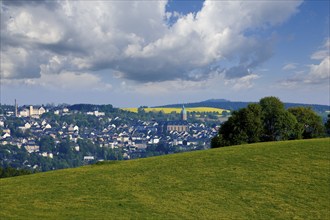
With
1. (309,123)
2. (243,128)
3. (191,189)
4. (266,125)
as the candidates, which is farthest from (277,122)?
(191,189)

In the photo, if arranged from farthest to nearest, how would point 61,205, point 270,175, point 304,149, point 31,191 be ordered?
point 304,149, point 270,175, point 31,191, point 61,205

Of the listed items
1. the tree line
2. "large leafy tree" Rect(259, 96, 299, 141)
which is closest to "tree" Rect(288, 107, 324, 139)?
the tree line

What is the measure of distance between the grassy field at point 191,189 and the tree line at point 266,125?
3005 centimetres

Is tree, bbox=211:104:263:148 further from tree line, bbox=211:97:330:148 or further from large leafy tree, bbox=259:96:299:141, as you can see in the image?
large leafy tree, bbox=259:96:299:141

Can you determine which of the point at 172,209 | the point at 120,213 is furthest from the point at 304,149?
the point at 120,213

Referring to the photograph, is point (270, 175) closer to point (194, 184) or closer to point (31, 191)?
point (194, 184)

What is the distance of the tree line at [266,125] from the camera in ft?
261

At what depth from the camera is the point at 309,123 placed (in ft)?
297

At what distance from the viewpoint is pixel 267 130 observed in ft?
277

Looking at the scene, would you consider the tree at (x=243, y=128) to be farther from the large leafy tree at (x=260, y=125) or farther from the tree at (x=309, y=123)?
the tree at (x=309, y=123)

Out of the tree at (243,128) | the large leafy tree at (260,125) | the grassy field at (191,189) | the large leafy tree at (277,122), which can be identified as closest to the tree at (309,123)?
the large leafy tree at (260,125)

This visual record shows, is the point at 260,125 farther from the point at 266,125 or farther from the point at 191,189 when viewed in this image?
the point at 191,189

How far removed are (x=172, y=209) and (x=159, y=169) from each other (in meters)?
13.7

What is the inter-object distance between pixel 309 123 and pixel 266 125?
1254 centimetres
